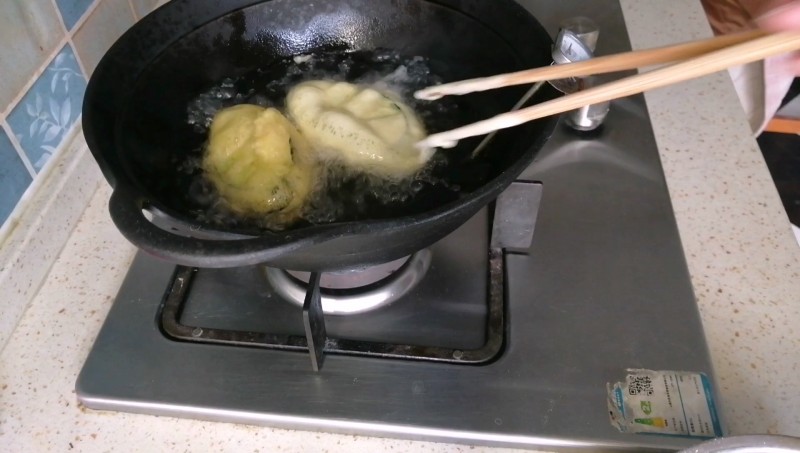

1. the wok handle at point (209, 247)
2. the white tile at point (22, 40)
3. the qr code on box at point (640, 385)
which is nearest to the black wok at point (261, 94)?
the wok handle at point (209, 247)

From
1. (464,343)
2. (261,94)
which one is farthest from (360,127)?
(464,343)

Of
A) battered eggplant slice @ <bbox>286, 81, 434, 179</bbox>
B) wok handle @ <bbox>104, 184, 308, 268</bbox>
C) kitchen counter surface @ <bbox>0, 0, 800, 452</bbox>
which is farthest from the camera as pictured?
battered eggplant slice @ <bbox>286, 81, 434, 179</bbox>

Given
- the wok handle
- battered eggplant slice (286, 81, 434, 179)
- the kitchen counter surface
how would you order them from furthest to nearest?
battered eggplant slice (286, 81, 434, 179) < the kitchen counter surface < the wok handle

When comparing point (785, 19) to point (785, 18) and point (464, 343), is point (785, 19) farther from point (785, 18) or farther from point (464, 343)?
point (464, 343)

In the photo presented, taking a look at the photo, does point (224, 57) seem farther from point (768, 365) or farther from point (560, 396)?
point (768, 365)

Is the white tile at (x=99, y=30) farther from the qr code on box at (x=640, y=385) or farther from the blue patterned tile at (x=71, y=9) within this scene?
the qr code on box at (x=640, y=385)

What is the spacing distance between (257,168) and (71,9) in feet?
1.00

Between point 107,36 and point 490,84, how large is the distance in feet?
1.68

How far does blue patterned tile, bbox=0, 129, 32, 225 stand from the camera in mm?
601

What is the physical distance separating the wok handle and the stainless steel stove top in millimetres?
200

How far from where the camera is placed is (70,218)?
69cm

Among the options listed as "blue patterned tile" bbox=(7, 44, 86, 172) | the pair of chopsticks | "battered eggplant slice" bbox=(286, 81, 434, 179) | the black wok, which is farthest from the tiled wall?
the pair of chopsticks

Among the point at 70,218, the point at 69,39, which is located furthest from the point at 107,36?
the point at 70,218

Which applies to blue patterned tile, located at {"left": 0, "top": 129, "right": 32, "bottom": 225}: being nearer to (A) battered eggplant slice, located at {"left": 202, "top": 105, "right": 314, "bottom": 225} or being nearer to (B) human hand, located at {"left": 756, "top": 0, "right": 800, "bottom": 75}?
(A) battered eggplant slice, located at {"left": 202, "top": 105, "right": 314, "bottom": 225}
